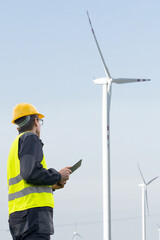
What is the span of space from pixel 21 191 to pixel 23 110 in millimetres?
1105

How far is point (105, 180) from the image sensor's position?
2161cm

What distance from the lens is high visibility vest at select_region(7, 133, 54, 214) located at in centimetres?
708

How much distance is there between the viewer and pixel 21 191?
23.5 feet

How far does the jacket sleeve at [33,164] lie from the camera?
278 inches

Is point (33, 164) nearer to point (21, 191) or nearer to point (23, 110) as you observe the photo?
point (21, 191)

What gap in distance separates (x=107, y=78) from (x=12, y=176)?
63.2ft

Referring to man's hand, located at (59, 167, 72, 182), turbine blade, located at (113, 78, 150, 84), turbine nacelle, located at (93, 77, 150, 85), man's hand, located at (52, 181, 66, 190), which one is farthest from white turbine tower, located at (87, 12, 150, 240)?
man's hand, located at (59, 167, 72, 182)

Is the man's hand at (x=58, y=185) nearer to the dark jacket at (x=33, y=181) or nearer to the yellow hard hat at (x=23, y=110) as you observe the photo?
the dark jacket at (x=33, y=181)

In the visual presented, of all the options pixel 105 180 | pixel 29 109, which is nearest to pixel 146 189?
pixel 105 180

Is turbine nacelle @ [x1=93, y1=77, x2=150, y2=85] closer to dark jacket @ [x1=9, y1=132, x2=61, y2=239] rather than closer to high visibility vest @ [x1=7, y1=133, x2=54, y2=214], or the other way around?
high visibility vest @ [x1=7, y1=133, x2=54, y2=214]

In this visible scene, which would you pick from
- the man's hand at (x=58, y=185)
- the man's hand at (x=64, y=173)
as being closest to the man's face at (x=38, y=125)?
the man's hand at (x=64, y=173)

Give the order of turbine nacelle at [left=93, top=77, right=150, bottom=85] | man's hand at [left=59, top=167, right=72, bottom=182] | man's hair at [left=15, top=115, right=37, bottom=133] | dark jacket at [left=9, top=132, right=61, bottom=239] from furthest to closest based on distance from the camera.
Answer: turbine nacelle at [left=93, top=77, right=150, bottom=85] → man's hair at [left=15, top=115, right=37, bottom=133] → man's hand at [left=59, top=167, right=72, bottom=182] → dark jacket at [left=9, top=132, right=61, bottom=239]

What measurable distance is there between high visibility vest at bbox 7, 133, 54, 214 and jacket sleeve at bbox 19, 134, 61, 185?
0.10 metres

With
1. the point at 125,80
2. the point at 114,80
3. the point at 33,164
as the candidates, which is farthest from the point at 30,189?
the point at 125,80
